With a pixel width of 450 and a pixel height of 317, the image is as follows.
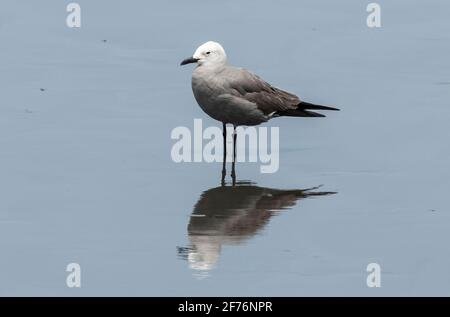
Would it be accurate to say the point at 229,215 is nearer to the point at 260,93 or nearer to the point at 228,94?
the point at 228,94

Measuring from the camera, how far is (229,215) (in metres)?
11.7

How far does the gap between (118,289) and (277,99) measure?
5.35 m

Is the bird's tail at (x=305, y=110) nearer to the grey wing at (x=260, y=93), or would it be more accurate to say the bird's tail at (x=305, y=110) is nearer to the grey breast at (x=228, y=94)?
the grey wing at (x=260, y=93)

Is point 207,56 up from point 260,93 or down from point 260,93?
up

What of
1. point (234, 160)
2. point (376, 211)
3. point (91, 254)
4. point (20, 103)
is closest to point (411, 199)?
point (376, 211)

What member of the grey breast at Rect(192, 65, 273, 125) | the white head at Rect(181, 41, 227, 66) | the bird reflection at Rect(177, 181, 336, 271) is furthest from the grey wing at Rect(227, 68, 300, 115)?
the bird reflection at Rect(177, 181, 336, 271)

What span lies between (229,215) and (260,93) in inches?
112

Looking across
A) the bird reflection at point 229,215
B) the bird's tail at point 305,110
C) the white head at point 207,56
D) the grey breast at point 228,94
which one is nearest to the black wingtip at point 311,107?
the bird's tail at point 305,110

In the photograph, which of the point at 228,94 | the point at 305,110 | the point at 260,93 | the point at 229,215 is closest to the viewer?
the point at 229,215

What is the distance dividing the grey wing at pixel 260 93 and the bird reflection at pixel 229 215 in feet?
4.52

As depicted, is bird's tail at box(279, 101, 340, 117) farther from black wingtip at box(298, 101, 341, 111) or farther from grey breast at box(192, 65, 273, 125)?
grey breast at box(192, 65, 273, 125)

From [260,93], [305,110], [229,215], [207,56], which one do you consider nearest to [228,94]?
[207,56]

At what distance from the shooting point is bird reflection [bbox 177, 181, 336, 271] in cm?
1058

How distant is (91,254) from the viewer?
1043 cm
